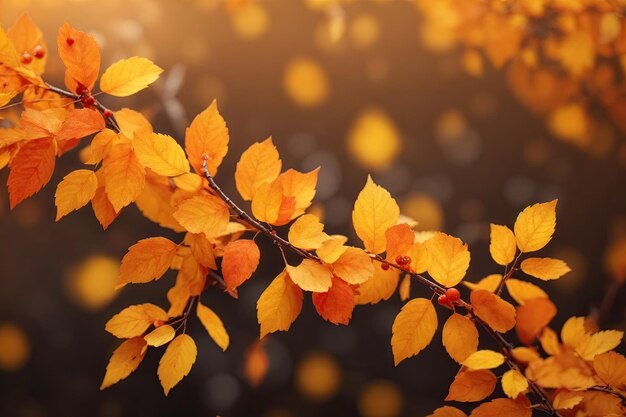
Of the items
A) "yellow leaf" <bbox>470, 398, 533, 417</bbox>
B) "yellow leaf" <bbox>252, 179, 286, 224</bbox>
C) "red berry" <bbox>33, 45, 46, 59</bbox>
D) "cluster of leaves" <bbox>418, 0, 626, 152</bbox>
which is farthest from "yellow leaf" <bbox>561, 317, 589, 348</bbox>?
"red berry" <bbox>33, 45, 46, 59</bbox>

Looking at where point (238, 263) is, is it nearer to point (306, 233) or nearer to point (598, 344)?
point (306, 233)

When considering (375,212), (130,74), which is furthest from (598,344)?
(130,74)

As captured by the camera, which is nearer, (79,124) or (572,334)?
(79,124)

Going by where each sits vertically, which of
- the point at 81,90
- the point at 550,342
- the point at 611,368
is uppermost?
the point at 81,90

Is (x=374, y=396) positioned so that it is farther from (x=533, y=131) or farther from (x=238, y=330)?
(x=533, y=131)

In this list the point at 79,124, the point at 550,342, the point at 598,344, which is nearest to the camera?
the point at 79,124

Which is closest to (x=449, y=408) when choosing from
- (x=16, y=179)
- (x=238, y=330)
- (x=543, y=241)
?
(x=543, y=241)

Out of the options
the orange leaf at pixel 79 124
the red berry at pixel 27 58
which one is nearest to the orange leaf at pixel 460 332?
the orange leaf at pixel 79 124
